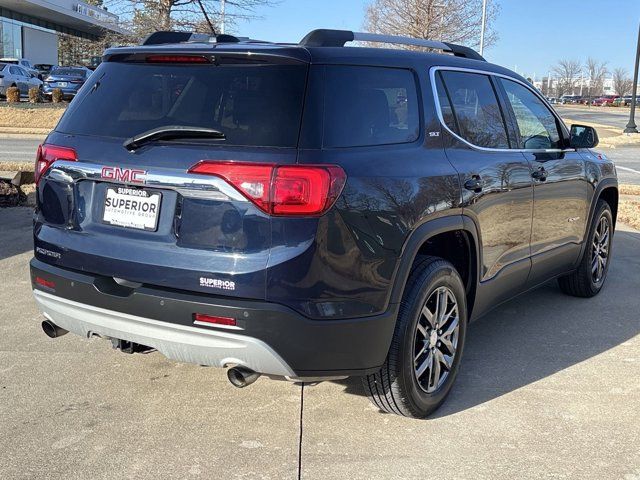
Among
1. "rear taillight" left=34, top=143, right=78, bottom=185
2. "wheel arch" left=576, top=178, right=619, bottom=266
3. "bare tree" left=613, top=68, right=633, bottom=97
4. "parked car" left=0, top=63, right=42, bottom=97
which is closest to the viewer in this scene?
"rear taillight" left=34, top=143, right=78, bottom=185

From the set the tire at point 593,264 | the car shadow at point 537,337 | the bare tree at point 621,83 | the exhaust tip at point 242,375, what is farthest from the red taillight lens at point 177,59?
the bare tree at point 621,83

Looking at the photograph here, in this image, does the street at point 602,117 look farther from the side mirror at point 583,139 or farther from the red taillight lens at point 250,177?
the red taillight lens at point 250,177

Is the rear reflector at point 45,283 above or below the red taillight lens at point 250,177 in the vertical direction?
below

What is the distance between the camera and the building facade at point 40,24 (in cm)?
5132

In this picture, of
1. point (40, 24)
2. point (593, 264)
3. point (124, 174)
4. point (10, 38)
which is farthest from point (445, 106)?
point (40, 24)

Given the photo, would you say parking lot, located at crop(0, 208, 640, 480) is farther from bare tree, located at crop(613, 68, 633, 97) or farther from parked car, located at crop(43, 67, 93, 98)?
bare tree, located at crop(613, 68, 633, 97)

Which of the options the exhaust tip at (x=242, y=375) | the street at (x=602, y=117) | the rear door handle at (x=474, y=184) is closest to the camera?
the exhaust tip at (x=242, y=375)

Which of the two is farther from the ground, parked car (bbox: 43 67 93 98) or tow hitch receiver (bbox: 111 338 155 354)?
parked car (bbox: 43 67 93 98)

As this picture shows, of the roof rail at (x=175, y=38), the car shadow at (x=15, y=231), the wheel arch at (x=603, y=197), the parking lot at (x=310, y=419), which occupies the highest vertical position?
the roof rail at (x=175, y=38)

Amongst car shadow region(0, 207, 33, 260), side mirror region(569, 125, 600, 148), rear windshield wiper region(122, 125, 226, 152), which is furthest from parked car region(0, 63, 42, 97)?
rear windshield wiper region(122, 125, 226, 152)

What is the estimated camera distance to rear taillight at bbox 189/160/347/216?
2936 mm

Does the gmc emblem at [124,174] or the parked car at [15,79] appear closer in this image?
the gmc emblem at [124,174]

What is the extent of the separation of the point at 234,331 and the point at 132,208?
736mm

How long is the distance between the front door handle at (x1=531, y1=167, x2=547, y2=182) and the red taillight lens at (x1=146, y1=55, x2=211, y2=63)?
2368 mm
